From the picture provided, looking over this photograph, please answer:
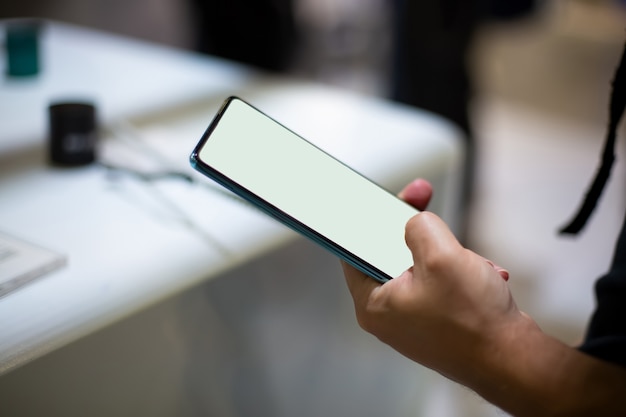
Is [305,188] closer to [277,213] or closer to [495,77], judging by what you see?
[277,213]

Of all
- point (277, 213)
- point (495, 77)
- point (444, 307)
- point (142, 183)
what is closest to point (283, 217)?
point (277, 213)

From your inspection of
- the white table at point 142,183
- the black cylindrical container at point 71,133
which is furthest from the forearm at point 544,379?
the black cylindrical container at point 71,133

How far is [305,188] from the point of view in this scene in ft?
1.57

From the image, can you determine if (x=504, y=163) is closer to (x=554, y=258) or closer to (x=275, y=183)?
(x=554, y=258)

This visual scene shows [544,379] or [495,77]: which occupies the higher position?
[544,379]

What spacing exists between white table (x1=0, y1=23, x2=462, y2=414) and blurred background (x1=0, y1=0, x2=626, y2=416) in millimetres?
232

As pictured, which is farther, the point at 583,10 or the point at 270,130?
the point at 583,10

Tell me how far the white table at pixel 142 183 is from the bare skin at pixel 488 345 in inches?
8.0

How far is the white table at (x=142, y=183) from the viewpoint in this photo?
19.7 inches

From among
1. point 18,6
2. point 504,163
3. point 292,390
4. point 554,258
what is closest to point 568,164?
point 504,163

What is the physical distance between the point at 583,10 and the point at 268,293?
2126mm

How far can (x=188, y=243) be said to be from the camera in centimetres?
58

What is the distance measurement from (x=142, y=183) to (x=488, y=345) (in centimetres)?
40

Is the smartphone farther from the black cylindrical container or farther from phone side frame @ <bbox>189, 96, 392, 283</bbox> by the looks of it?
the black cylindrical container
